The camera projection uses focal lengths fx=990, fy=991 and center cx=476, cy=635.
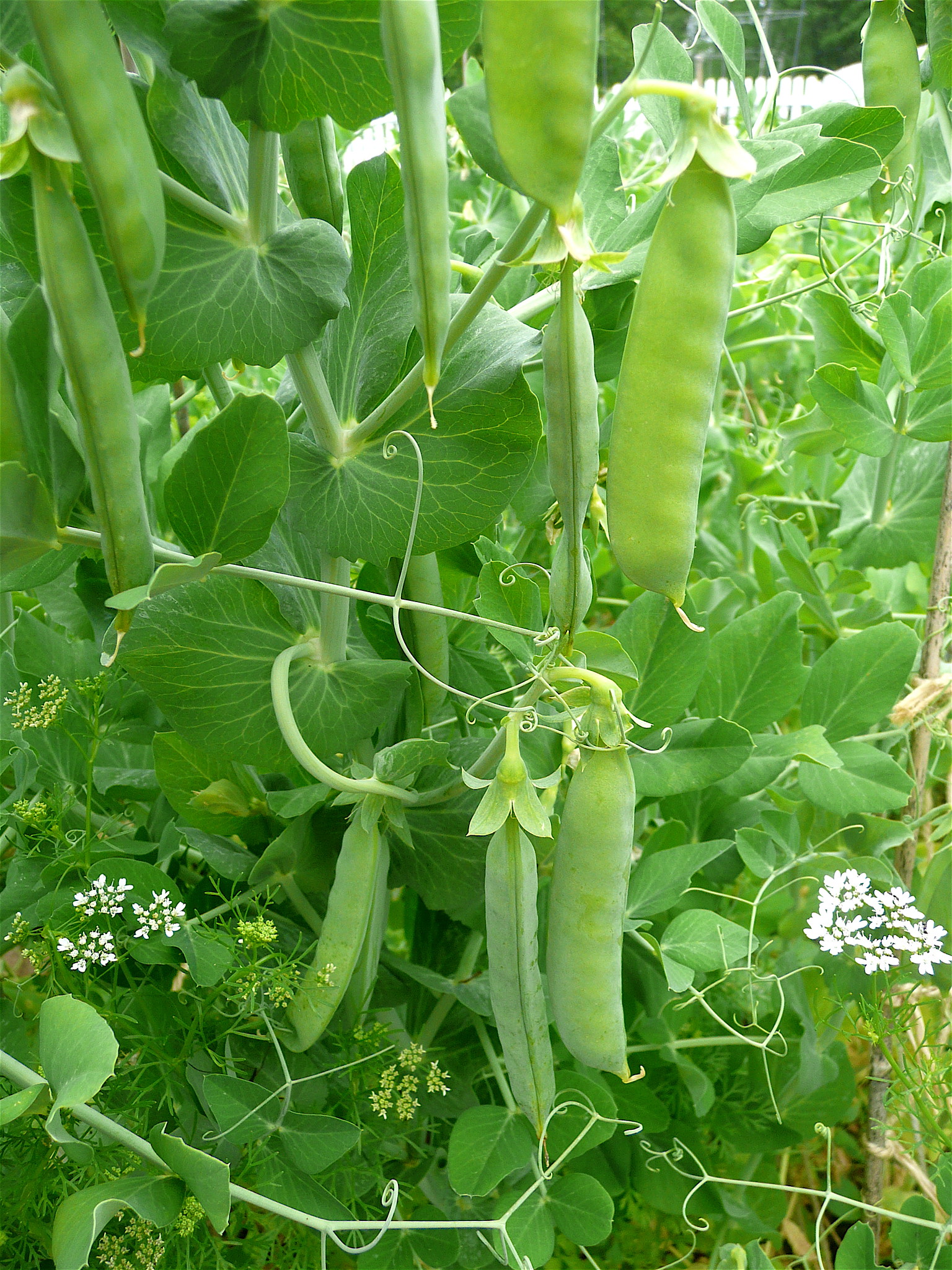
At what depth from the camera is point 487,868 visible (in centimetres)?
59

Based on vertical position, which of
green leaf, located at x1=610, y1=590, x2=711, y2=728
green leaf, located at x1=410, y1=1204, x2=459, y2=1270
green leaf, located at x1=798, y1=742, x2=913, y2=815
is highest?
green leaf, located at x1=610, y1=590, x2=711, y2=728

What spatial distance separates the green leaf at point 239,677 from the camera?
0.64m

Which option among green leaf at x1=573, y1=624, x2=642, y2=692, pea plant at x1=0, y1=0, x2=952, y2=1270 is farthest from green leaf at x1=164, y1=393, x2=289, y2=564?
green leaf at x1=573, y1=624, x2=642, y2=692

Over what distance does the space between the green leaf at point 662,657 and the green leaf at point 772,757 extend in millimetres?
78

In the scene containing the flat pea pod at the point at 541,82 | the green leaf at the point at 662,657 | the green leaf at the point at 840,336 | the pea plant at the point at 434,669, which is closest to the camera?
the flat pea pod at the point at 541,82

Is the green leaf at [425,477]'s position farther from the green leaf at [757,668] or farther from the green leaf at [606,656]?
the green leaf at [757,668]

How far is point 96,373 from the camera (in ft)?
1.41

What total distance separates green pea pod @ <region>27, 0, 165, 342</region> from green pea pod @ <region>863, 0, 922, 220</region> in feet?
2.04

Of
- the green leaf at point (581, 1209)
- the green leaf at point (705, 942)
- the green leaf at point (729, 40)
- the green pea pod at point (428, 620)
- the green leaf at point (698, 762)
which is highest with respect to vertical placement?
the green leaf at point (729, 40)

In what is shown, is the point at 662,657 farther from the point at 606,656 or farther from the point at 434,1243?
the point at 434,1243

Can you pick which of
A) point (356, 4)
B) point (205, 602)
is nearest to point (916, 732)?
point (205, 602)

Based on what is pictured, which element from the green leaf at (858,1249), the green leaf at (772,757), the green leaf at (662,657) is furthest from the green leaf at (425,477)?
the green leaf at (858,1249)

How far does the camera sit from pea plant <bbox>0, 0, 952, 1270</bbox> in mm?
453

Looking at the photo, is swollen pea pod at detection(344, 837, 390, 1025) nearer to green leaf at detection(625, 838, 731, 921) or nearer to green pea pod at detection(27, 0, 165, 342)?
green leaf at detection(625, 838, 731, 921)
